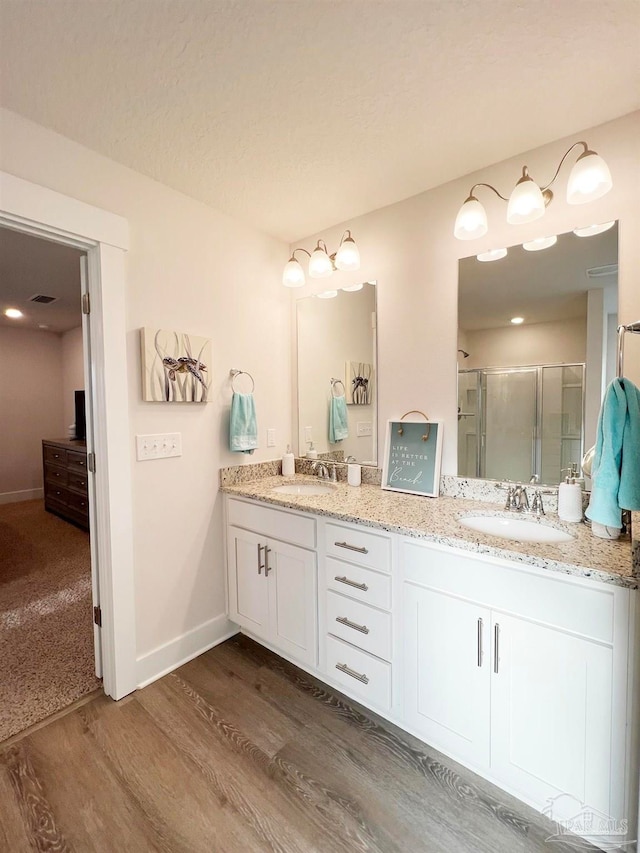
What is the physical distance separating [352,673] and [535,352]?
1.61 meters

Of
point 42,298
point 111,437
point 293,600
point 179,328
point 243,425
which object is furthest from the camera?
point 42,298

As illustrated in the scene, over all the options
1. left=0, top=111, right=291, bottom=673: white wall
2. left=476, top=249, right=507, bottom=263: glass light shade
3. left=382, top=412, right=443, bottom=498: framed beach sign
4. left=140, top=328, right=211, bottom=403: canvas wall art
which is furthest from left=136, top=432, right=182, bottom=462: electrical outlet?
left=476, top=249, right=507, bottom=263: glass light shade

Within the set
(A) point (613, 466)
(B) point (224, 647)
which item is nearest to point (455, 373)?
(A) point (613, 466)

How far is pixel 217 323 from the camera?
7.04 feet

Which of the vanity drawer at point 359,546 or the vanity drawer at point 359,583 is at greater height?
the vanity drawer at point 359,546

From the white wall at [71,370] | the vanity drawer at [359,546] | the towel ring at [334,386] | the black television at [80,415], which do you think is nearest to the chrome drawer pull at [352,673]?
the vanity drawer at [359,546]

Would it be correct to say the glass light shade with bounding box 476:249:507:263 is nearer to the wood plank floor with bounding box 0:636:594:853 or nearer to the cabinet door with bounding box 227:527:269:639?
the cabinet door with bounding box 227:527:269:639

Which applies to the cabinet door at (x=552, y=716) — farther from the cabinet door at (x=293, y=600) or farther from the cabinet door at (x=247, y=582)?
the cabinet door at (x=247, y=582)

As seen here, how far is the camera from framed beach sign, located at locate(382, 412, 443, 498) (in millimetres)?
1922

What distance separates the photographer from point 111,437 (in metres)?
1.70

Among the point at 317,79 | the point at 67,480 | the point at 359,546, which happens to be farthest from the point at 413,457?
the point at 67,480

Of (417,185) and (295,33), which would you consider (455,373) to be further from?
(295,33)

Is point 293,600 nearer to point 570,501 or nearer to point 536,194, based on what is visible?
point 570,501

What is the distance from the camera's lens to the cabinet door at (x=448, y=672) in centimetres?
129
